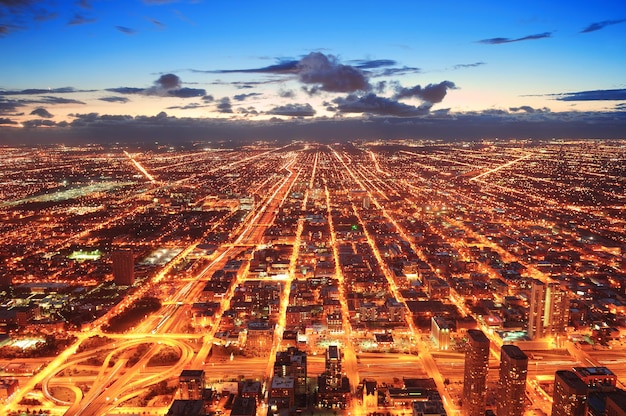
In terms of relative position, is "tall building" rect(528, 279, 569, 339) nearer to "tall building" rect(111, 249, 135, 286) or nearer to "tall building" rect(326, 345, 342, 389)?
"tall building" rect(326, 345, 342, 389)

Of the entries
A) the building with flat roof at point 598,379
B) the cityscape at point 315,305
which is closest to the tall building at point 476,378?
the cityscape at point 315,305

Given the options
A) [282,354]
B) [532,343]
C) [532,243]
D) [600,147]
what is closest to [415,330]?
[532,343]

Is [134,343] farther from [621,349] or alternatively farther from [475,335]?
[621,349]

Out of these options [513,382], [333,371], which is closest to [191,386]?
[333,371]

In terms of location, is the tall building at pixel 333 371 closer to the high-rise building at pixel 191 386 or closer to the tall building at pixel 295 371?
the tall building at pixel 295 371

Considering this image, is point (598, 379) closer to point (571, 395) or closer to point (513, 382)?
point (571, 395)

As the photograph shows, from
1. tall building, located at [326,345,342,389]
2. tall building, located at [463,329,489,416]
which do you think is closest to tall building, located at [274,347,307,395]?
tall building, located at [326,345,342,389]
